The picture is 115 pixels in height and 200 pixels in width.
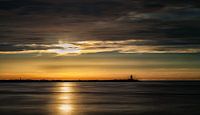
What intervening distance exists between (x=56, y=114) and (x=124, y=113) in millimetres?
7468

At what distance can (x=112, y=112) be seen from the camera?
43.5 m

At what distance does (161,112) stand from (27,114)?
14434mm

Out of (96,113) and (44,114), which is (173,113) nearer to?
(96,113)

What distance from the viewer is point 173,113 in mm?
41438

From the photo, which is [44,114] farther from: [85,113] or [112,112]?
[112,112]

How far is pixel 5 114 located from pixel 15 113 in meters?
1.80

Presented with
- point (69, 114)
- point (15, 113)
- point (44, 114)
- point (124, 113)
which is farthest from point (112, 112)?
point (15, 113)

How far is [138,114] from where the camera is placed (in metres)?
42.0

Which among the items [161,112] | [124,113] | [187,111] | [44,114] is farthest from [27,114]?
[187,111]

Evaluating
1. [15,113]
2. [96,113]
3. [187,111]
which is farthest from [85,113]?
[187,111]

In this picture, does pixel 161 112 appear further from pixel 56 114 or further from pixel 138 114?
pixel 56 114

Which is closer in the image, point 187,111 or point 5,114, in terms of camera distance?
point 5,114

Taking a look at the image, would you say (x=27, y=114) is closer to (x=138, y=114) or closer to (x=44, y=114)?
(x=44, y=114)

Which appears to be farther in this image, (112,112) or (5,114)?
(112,112)
